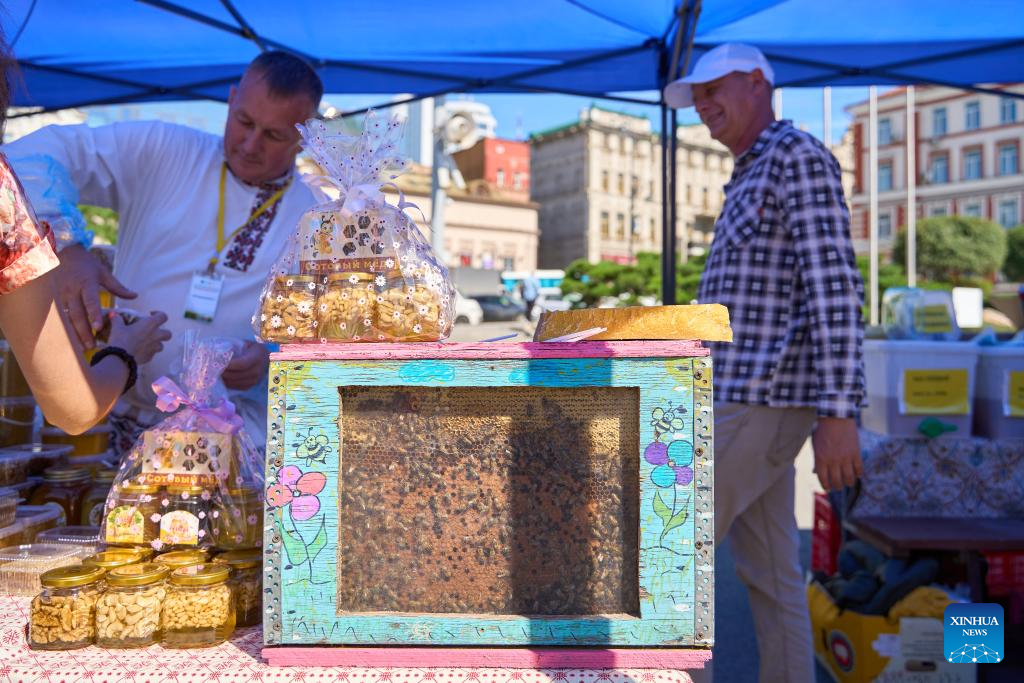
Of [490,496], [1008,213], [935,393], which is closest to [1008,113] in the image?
[1008,213]

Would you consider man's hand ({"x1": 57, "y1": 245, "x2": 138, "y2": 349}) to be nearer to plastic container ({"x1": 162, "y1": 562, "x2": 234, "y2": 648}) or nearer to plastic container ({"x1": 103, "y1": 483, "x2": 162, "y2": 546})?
plastic container ({"x1": 103, "y1": 483, "x2": 162, "y2": 546})

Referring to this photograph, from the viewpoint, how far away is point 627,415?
1.06 meters

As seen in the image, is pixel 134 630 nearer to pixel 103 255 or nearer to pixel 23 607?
pixel 23 607

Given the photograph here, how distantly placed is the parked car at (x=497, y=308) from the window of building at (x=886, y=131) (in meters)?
36.8

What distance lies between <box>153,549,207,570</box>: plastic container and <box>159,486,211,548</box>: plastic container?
0.02m

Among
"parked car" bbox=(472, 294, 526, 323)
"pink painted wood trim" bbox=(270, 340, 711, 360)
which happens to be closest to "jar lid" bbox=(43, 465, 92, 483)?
"pink painted wood trim" bbox=(270, 340, 711, 360)

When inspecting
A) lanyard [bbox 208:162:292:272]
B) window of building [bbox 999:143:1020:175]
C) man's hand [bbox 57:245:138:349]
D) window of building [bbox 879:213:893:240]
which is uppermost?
window of building [bbox 999:143:1020:175]

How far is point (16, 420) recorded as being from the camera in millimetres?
1705

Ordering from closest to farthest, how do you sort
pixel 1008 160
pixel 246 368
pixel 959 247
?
pixel 246 368 → pixel 959 247 → pixel 1008 160

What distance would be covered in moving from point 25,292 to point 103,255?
119cm

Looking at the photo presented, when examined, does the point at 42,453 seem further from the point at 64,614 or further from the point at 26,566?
the point at 64,614

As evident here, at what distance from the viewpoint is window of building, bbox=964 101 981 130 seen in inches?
1937

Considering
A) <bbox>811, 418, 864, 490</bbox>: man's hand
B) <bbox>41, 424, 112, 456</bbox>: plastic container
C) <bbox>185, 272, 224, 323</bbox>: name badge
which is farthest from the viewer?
<bbox>185, 272, 224, 323</bbox>: name badge

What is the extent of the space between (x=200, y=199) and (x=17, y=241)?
Answer: 128 cm
